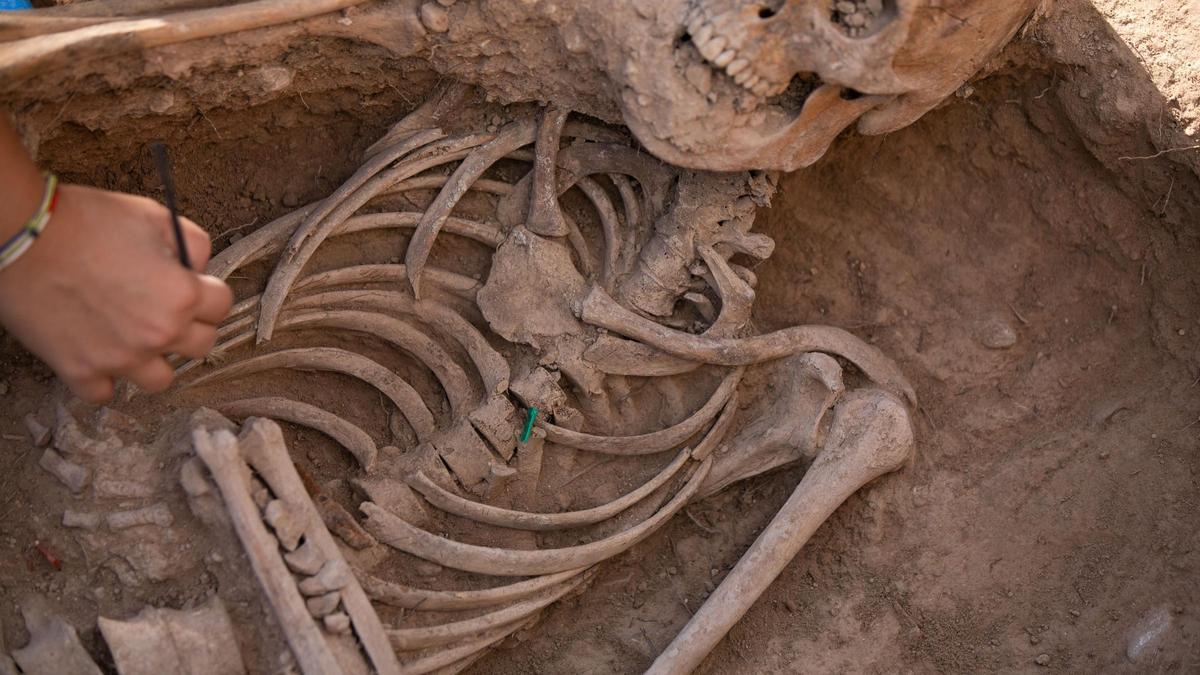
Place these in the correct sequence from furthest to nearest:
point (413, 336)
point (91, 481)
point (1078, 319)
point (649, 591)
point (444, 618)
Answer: point (1078, 319) < point (649, 591) < point (413, 336) < point (444, 618) < point (91, 481)

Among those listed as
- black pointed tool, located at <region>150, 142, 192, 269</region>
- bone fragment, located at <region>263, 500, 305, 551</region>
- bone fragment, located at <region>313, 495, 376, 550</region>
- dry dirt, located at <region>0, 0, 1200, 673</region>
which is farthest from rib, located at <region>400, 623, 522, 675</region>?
black pointed tool, located at <region>150, 142, 192, 269</region>

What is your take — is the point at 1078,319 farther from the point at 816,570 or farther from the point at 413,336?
the point at 413,336

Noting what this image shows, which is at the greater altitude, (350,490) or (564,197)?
(564,197)

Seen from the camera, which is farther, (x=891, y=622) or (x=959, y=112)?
(x=959, y=112)

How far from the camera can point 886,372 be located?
414 cm

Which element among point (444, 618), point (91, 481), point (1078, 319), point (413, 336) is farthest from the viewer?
point (1078, 319)

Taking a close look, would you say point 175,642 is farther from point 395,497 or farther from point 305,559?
point 395,497

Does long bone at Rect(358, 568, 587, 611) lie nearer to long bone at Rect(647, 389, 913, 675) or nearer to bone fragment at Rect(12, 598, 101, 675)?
long bone at Rect(647, 389, 913, 675)

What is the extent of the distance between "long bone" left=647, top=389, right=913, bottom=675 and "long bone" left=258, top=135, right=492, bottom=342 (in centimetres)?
164

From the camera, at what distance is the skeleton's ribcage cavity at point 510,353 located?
140 inches

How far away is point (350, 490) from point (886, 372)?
208 cm

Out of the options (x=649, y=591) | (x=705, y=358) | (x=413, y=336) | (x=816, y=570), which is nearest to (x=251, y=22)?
(x=413, y=336)

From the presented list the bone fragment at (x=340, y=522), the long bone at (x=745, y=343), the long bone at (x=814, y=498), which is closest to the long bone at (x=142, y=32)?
the long bone at (x=745, y=343)

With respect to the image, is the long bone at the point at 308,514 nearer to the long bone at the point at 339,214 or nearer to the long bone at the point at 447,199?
the long bone at the point at 339,214
